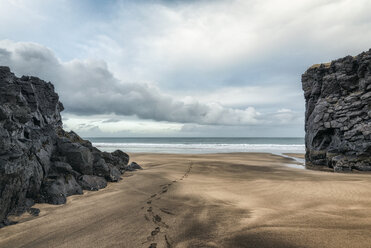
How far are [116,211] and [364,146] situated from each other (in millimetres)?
23477

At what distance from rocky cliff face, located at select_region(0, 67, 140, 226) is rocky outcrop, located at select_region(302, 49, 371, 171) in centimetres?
2276

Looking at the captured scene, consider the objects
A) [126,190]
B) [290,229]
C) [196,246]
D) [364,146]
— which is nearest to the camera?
[196,246]

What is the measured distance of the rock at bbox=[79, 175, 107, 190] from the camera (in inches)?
420

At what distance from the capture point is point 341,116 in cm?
2311

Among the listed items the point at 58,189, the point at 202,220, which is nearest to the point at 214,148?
the point at 58,189

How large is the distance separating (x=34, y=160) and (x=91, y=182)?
3.23m

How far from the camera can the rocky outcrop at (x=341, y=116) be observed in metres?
20.5

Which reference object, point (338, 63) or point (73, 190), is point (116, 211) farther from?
point (338, 63)

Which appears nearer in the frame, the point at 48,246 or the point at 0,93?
the point at 48,246

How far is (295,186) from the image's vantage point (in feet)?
38.0

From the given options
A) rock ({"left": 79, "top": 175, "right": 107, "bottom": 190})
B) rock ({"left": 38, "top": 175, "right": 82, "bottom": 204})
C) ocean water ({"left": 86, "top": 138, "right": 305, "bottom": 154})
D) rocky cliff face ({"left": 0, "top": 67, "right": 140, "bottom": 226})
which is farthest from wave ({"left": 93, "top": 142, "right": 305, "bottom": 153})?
rock ({"left": 38, "top": 175, "right": 82, "bottom": 204})

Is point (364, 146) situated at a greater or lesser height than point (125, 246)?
greater

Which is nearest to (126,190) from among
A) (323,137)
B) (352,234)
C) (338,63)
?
(352,234)

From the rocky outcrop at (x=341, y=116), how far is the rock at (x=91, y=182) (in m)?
21.7
